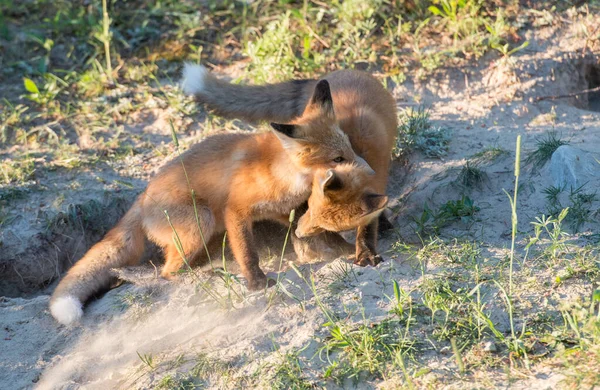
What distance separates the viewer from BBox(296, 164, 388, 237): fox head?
4.65 meters

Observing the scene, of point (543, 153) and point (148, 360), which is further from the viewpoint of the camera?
point (543, 153)

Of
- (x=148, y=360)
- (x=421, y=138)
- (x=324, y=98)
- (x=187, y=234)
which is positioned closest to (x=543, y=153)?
(x=421, y=138)

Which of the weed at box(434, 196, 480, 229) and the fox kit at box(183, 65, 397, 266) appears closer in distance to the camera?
the weed at box(434, 196, 480, 229)

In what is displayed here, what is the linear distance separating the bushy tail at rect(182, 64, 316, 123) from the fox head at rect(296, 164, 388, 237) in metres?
1.58

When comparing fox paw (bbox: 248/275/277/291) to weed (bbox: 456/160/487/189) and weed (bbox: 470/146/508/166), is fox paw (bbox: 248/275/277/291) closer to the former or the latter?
weed (bbox: 456/160/487/189)

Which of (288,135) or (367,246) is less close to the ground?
(288,135)

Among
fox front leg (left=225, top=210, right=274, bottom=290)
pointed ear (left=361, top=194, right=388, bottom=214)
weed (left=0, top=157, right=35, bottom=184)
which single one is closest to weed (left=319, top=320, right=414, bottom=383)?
pointed ear (left=361, top=194, right=388, bottom=214)

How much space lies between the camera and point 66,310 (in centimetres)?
496

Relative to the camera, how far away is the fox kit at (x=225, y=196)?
4.98m

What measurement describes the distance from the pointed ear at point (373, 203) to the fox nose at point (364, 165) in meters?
0.24

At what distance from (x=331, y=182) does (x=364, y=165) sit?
19.4 inches

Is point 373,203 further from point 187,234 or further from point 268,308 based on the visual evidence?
point 187,234

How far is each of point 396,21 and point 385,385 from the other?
5269 millimetres

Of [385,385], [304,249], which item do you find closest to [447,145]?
[304,249]
